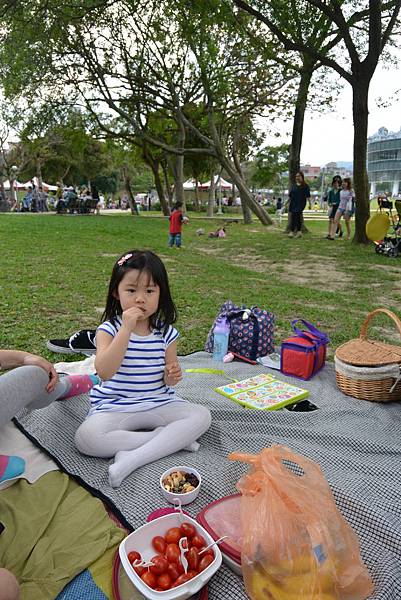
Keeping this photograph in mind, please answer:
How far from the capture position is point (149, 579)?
1406mm

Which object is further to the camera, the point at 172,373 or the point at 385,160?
the point at 385,160

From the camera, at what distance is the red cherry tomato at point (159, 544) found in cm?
154

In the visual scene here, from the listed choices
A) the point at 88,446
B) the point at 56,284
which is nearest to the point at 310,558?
the point at 88,446

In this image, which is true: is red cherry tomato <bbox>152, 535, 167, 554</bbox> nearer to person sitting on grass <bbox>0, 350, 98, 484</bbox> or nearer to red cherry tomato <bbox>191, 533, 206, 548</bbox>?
red cherry tomato <bbox>191, 533, 206, 548</bbox>

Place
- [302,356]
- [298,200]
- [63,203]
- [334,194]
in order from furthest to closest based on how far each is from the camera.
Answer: [63,203] < [298,200] < [334,194] < [302,356]

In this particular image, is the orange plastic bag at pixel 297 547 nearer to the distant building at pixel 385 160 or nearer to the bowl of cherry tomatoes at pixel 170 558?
the bowl of cherry tomatoes at pixel 170 558

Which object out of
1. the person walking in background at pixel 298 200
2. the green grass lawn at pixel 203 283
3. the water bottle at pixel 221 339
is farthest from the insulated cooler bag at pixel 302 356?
the person walking in background at pixel 298 200

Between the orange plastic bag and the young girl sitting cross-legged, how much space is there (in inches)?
26.7

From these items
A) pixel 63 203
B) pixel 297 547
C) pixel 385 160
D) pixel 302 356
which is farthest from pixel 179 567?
pixel 385 160

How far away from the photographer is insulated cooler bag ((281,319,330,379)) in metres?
3.27

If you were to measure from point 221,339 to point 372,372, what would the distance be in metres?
1.21

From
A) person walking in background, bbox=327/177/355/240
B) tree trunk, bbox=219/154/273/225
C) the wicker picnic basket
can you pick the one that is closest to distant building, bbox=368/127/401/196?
tree trunk, bbox=219/154/273/225

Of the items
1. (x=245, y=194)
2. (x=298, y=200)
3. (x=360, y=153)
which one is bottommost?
(x=298, y=200)

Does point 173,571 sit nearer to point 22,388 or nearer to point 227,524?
point 227,524
